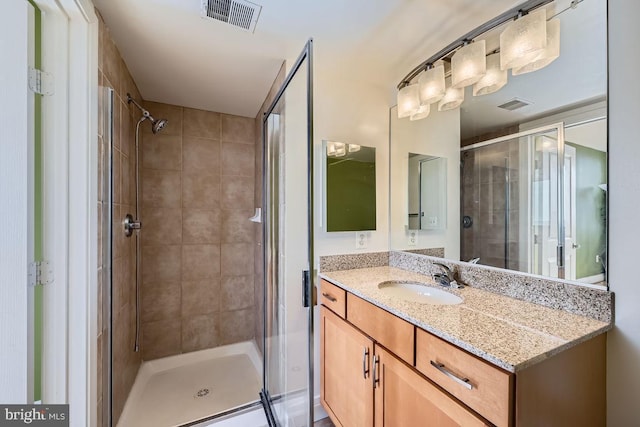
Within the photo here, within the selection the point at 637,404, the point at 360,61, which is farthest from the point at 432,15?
the point at 637,404

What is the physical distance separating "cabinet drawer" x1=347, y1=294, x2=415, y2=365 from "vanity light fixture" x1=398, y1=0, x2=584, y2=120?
121cm

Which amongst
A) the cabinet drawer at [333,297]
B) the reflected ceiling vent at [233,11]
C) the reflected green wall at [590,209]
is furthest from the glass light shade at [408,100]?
the cabinet drawer at [333,297]

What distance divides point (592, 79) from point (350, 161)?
3.71 feet

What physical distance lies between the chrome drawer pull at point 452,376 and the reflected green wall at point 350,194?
96cm

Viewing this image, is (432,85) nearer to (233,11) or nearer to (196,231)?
(233,11)

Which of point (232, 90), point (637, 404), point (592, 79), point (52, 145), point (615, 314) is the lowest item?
point (637, 404)

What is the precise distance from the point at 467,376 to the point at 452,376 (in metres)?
0.05

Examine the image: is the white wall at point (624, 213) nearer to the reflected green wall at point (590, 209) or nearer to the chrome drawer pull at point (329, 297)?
the reflected green wall at point (590, 209)

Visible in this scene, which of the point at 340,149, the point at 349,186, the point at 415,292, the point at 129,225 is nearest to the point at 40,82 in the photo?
the point at 129,225

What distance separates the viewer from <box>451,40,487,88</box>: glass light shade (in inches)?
46.9

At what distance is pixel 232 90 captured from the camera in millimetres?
1904

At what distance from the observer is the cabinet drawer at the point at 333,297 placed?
4.47 feet

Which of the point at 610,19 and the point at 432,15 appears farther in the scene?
the point at 432,15
